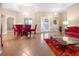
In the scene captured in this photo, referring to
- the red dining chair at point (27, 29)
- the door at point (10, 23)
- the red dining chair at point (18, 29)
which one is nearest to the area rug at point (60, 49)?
the red dining chair at point (27, 29)

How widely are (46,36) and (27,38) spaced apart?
426 mm

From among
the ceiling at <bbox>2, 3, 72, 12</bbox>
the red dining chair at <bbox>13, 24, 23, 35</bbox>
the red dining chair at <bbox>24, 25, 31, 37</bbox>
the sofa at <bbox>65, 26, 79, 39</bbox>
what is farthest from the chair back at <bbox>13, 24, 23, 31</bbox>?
the sofa at <bbox>65, 26, 79, 39</bbox>

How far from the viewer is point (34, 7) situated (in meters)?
3.00

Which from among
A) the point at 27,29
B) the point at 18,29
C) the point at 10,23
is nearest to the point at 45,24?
the point at 27,29

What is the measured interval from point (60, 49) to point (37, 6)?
3.35ft

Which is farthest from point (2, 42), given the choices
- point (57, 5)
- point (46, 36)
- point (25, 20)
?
point (57, 5)

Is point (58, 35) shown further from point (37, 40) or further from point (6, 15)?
point (6, 15)

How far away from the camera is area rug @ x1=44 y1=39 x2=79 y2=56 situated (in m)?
2.88

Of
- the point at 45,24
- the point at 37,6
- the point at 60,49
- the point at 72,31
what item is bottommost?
the point at 60,49

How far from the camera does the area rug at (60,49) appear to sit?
2.88 metres

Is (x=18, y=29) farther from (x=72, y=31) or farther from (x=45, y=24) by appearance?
(x=72, y=31)

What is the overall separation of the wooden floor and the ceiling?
578 mm

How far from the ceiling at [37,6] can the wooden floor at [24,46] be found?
578 mm

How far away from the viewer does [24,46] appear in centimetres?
301
